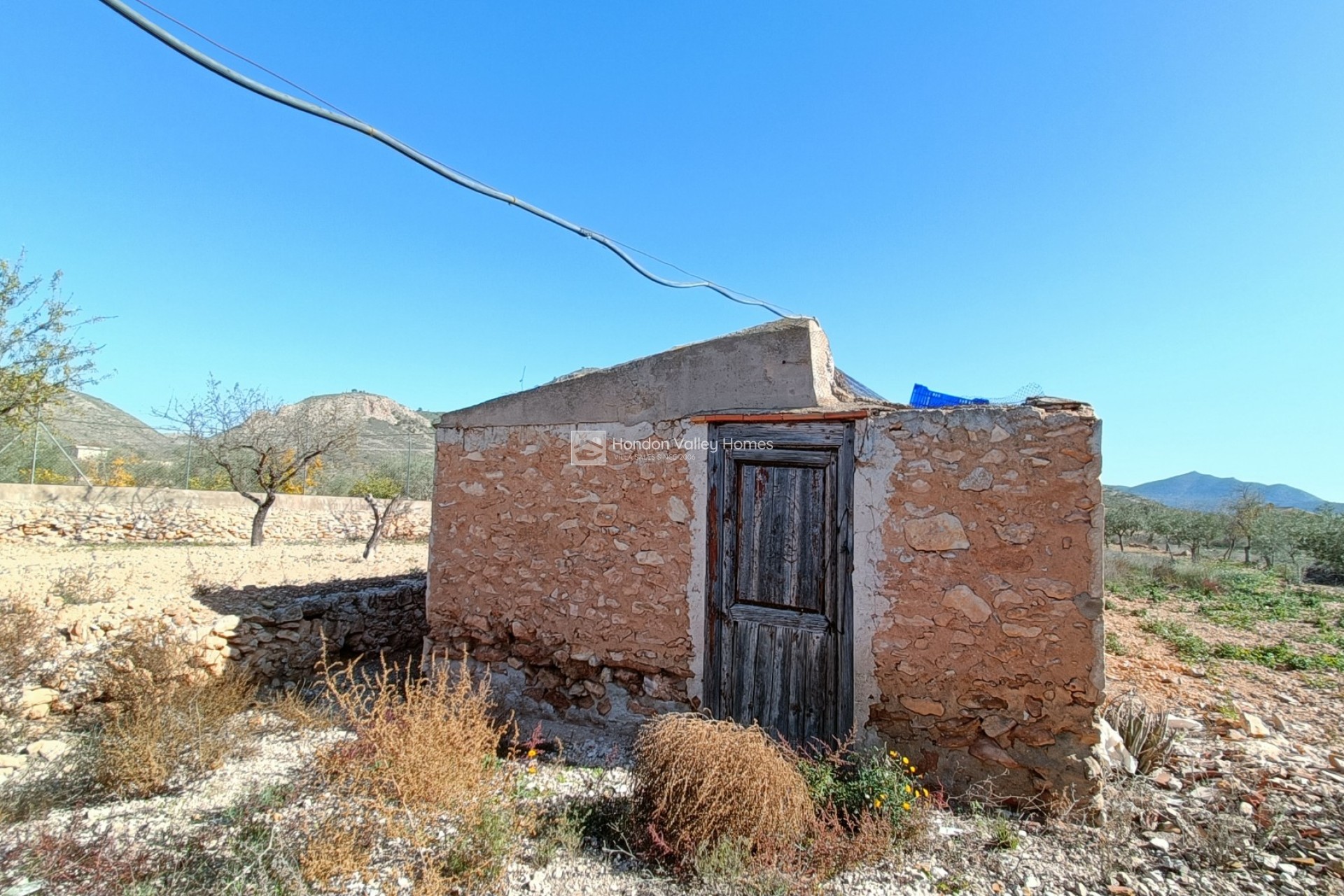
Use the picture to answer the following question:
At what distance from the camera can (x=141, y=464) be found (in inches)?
858

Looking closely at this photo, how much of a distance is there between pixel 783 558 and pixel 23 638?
5934mm

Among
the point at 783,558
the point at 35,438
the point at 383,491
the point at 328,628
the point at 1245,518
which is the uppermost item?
the point at 35,438

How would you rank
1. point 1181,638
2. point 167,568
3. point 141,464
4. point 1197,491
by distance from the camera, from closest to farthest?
point 1181,638 → point 167,568 → point 141,464 → point 1197,491

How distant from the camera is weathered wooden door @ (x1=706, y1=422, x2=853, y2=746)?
4.18 meters

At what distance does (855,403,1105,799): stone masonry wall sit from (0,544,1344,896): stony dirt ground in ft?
1.22

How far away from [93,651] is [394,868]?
4.06 m

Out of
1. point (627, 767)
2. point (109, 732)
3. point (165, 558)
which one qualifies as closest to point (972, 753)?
point (627, 767)

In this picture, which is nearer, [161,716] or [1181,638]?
[161,716]

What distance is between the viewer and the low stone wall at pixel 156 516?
12.6 meters

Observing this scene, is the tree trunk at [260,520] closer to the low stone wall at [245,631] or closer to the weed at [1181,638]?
the low stone wall at [245,631]

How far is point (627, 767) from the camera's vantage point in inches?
170

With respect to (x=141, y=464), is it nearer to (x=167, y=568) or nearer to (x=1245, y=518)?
(x=167, y=568)

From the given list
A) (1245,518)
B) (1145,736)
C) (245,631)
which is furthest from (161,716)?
(1245,518)

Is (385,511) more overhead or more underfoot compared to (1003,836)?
more overhead
